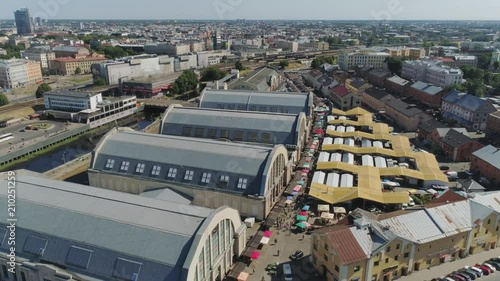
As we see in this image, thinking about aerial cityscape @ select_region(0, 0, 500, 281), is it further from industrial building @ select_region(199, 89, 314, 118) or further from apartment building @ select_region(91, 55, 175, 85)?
apartment building @ select_region(91, 55, 175, 85)

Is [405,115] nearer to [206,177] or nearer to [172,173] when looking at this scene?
[206,177]

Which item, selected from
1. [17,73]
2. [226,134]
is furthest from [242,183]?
[17,73]

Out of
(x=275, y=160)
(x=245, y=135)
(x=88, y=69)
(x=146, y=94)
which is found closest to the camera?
(x=275, y=160)

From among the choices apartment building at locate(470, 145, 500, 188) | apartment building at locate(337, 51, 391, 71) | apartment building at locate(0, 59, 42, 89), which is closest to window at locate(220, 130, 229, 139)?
apartment building at locate(470, 145, 500, 188)

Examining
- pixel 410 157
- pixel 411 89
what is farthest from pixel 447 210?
pixel 411 89

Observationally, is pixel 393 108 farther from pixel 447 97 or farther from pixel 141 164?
pixel 141 164

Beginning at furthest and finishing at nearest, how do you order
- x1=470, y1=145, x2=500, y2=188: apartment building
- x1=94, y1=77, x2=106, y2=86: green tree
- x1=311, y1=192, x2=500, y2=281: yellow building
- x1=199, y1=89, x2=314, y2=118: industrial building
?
x1=94, y1=77, x2=106, y2=86: green tree → x1=199, y1=89, x2=314, y2=118: industrial building → x1=470, y1=145, x2=500, y2=188: apartment building → x1=311, y1=192, x2=500, y2=281: yellow building
